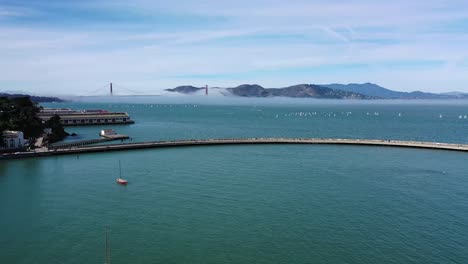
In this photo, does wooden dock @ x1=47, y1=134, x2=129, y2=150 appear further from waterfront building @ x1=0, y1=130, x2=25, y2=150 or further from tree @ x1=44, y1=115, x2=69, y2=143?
waterfront building @ x1=0, y1=130, x2=25, y2=150

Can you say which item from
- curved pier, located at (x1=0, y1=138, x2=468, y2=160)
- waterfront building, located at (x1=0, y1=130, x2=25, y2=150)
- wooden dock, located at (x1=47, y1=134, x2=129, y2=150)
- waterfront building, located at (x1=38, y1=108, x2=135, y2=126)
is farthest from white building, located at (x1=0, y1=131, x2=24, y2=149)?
waterfront building, located at (x1=38, y1=108, x2=135, y2=126)

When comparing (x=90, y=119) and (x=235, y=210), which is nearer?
(x=235, y=210)

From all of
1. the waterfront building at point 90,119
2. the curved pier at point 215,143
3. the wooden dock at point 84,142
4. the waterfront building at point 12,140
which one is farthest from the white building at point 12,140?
the waterfront building at point 90,119

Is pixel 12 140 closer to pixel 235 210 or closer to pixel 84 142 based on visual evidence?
pixel 84 142

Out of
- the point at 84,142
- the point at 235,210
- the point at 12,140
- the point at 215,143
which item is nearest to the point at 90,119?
the point at 84,142

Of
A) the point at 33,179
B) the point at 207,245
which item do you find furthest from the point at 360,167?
the point at 33,179

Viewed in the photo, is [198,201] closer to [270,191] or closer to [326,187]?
[270,191]

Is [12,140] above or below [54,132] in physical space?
above
